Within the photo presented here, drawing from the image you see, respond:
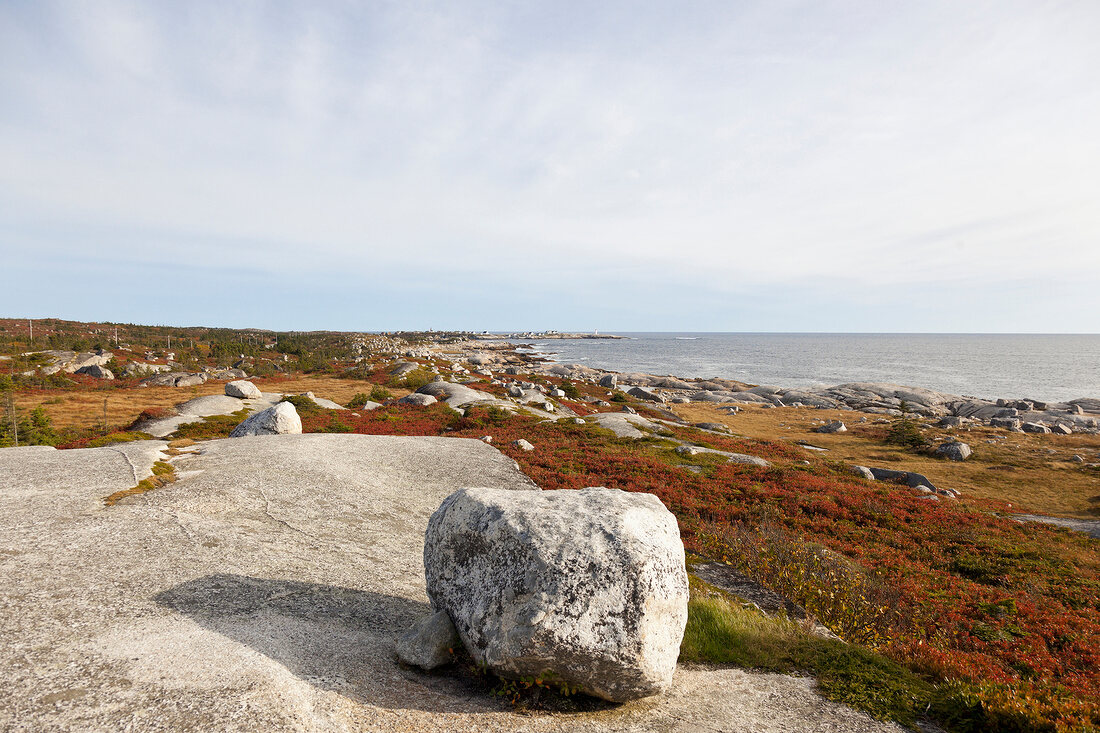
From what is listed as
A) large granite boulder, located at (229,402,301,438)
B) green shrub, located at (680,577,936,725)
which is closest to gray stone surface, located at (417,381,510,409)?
large granite boulder, located at (229,402,301,438)

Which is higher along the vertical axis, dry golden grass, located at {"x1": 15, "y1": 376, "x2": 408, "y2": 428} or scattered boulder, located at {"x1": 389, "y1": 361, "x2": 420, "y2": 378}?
scattered boulder, located at {"x1": 389, "y1": 361, "x2": 420, "y2": 378}

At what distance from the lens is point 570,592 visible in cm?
665

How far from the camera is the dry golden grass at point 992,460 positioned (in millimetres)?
28500

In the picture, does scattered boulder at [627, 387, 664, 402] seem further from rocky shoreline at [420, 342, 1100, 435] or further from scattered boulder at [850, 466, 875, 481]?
scattered boulder at [850, 466, 875, 481]

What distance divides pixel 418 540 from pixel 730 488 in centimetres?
1580

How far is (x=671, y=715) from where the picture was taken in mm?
6727

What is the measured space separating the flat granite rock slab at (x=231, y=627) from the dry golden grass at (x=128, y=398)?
84.9 feet

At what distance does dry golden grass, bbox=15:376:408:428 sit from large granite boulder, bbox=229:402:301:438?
36.1 ft

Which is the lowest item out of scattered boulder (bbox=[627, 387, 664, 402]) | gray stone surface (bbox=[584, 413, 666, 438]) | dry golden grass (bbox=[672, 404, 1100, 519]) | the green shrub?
dry golden grass (bbox=[672, 404, 1100, 519])

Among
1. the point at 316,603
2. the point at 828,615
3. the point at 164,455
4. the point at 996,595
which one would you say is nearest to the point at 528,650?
the point at 316,603

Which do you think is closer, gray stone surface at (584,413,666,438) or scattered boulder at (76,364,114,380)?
gray stone surface at (584,413,666,438)

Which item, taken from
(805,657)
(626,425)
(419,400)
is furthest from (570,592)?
(419,400)

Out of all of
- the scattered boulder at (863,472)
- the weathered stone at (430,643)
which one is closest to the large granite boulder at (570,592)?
the weathered stone at (430,643)

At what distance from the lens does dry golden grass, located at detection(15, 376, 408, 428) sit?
34.4 metres
